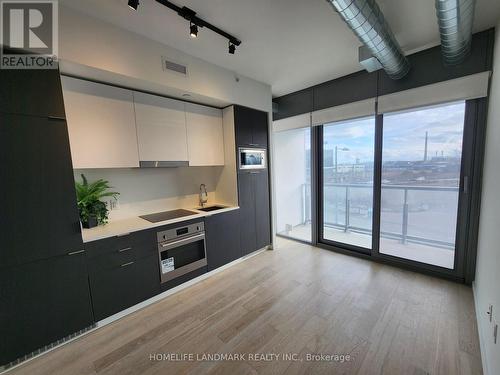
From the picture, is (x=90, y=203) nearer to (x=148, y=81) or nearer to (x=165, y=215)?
(x=165, y=215)

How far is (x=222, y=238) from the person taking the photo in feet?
9.65

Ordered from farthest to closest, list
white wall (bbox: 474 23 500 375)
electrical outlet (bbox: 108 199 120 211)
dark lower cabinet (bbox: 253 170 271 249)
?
1. dark lower cabinet (bbox: 253 170 271 249)
2. electrical outlet (bbox: 108 199 120 211)
3. white wall (bbox: 474 23 500 375)

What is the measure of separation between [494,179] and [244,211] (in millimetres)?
2630

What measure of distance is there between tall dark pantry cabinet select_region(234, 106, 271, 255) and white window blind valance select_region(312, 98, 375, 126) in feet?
2.85

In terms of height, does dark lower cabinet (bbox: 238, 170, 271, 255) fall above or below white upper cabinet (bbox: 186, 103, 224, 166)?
below

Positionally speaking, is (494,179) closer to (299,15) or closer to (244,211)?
(299,15)

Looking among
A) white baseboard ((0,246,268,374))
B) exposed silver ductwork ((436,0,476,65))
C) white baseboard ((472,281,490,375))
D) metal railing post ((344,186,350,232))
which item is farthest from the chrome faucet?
white baseboard ((472,281,490,375))

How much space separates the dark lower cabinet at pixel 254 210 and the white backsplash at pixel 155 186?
529 millimetres

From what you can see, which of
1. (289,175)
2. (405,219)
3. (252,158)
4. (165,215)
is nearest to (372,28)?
(252,158)

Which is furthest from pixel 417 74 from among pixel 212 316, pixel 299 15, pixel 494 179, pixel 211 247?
pixel 212 316

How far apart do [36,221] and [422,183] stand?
4189 mm

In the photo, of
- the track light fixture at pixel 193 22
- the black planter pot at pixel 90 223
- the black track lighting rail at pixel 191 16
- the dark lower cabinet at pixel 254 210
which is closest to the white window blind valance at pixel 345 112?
the dark lower cabinet at pixel 254 210

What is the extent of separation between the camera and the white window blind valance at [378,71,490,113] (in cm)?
215

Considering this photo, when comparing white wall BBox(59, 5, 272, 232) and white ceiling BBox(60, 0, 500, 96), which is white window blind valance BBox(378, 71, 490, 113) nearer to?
white ceiling BBox(60, 0, 500, 96)
